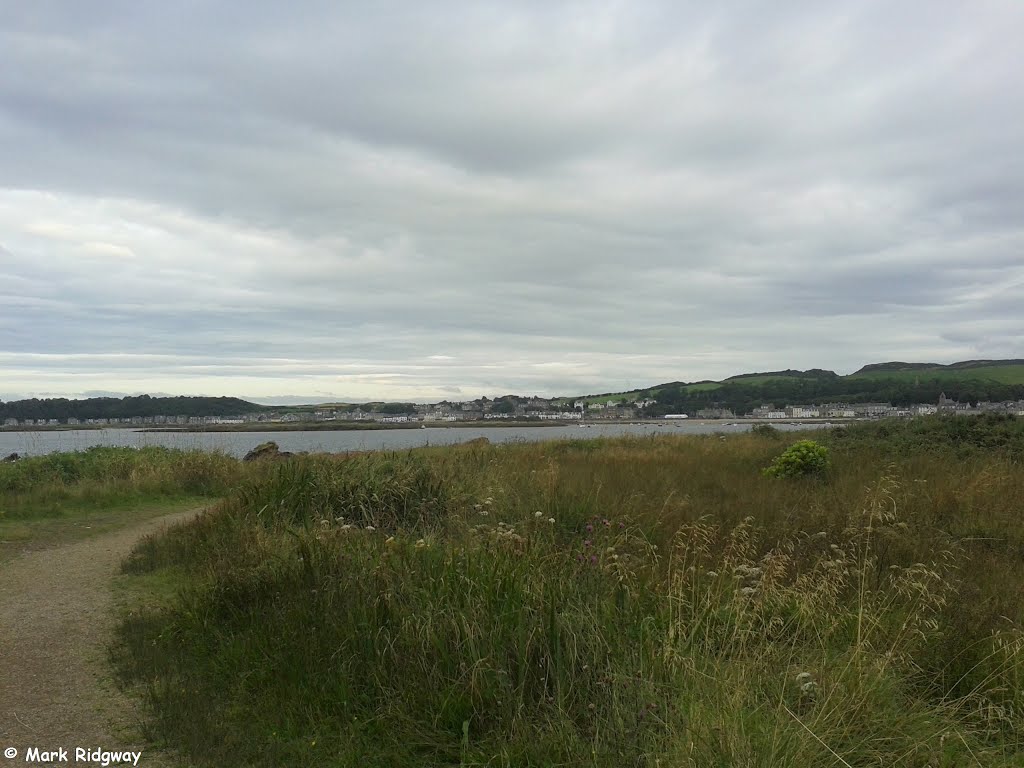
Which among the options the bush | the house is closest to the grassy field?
the bush

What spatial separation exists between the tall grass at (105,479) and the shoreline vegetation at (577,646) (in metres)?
7.09

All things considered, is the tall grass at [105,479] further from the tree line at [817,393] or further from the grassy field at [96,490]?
the tree line at [817,393]

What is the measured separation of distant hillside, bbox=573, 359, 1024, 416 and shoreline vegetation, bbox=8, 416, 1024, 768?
4961 centimetres

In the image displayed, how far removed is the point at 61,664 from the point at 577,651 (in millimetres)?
4049

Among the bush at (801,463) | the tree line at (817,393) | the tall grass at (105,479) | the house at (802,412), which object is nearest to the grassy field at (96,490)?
the tall grass at (105,479)

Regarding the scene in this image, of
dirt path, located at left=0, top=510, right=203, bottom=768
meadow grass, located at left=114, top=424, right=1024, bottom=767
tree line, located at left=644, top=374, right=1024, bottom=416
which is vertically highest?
tree line, located at left=644, top=374, right=1024, bottom=416

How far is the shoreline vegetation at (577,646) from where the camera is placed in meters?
3.44

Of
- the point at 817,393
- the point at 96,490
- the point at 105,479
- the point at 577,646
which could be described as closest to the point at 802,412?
the point at 817,393

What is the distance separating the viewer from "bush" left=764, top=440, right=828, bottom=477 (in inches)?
527

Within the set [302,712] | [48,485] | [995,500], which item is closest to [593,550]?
[302,712]

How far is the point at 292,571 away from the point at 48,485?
41.3ft

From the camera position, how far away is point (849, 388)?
84.0 metres

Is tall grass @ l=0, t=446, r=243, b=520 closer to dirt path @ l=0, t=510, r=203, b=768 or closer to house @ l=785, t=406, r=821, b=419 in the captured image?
dirt path @ l=0, t=510, r=203, b=768

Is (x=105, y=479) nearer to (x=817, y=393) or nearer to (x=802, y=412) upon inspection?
(x=802, y=412)
